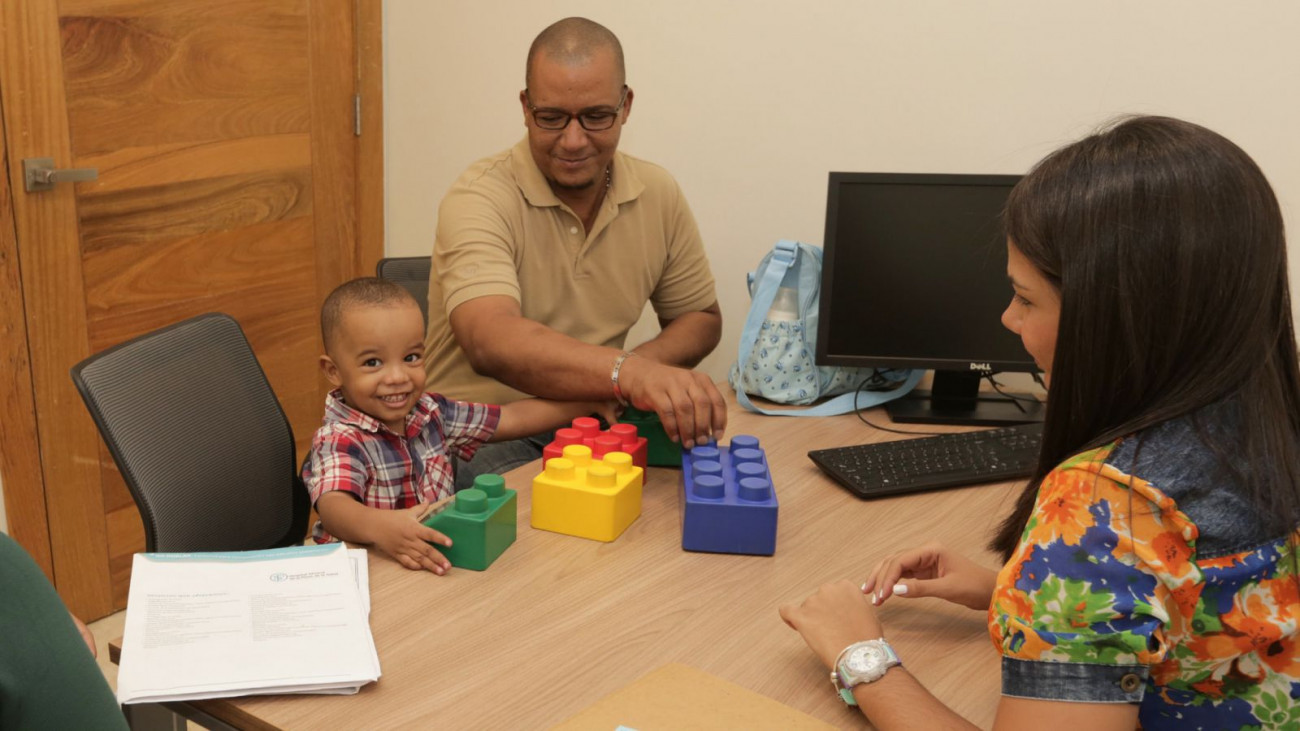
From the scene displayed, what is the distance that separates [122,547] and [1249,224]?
2.60 m

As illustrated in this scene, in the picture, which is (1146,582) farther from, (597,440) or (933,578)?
(597,440)

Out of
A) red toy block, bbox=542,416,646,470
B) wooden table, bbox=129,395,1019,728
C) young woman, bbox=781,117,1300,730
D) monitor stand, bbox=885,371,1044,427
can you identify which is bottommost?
wooden table, bbox=129,395,1019,728

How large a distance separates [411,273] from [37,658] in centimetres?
164

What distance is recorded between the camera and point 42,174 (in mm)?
2381

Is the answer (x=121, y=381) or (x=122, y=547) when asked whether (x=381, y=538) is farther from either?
(x=122, y=547)

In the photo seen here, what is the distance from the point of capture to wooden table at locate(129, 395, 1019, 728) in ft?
3.63

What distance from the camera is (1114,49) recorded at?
86.1 inches

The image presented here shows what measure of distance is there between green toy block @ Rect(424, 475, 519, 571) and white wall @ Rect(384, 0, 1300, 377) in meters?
1.34

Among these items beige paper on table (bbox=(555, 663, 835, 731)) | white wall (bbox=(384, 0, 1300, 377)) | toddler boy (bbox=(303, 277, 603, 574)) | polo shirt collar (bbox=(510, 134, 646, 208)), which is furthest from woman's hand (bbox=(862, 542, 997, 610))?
white wall (bbox=(384, 0, 1300, 377))

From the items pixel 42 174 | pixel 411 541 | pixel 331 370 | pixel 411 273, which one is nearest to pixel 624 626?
pixel 411 541

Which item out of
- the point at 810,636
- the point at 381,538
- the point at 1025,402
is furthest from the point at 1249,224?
the point at 1025,402

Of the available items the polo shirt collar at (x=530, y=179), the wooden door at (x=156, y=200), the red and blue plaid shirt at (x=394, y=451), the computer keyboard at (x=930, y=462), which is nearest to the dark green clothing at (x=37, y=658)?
the red and blue plaid shirt at (x=394, y=451)

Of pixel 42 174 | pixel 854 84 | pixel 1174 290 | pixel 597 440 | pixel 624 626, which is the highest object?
pixel 854 84

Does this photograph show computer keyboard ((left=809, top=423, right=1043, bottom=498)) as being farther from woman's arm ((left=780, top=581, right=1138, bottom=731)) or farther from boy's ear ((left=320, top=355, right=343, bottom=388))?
boy's ear ((left=320, top=355, right=343, bottom=388))
